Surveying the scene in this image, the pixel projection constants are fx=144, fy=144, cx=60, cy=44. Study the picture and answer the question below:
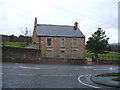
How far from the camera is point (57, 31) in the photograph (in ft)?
109

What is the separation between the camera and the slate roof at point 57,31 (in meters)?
31.7

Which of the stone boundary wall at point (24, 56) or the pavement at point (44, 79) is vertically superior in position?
the stone boundary wall at point (24, 56)

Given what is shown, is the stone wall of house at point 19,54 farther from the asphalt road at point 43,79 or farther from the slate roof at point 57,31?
the asphalt road at point 43,79

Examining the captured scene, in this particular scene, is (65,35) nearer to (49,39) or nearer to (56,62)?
(49,39)

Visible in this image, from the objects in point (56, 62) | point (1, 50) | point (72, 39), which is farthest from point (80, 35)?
point (1, 50)

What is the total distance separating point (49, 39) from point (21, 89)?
22.4m

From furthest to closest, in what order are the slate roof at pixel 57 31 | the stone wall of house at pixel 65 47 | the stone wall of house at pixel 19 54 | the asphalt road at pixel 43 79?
the slate roof at pixel 57 31
the stone wall of house at pixel 65 47
the stone wall of house at pixel 19 54
the asphalt road at pixel 43 79

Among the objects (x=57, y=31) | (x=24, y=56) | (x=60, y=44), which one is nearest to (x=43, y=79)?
(x=24, y=56)

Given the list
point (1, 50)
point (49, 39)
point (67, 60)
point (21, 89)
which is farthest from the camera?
point (49, 39)

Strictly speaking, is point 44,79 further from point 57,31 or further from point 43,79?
point 57,31

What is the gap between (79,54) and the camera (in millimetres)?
32031

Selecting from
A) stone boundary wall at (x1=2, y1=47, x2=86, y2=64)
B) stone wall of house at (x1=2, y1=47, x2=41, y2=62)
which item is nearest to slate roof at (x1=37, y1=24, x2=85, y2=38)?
stone wall of house at (x1=2, y1=47, x2=41, y2=62)

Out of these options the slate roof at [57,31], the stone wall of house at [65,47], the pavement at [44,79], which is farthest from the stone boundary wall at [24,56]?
the pavement at [44,79]

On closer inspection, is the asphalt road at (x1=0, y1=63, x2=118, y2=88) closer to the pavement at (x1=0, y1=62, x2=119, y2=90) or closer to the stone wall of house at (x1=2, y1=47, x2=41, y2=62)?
the pavement at (x1=0, y1=62, x2=119, y2=90)
